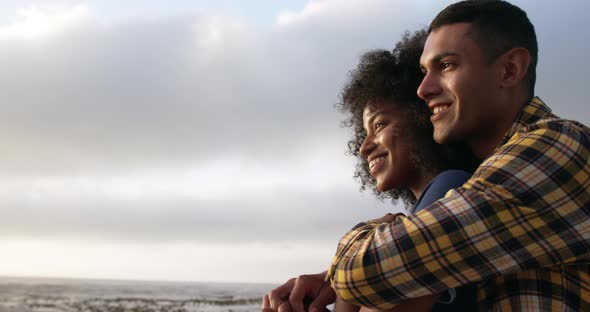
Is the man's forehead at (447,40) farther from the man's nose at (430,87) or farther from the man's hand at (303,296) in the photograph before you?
the man's hand at (303,296)

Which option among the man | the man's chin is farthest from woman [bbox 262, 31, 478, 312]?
the man

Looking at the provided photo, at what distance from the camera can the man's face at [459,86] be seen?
2.42 metres

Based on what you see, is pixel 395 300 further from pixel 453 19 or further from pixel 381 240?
pixel 453 19

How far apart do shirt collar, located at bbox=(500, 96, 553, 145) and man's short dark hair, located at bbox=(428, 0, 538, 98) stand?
0.16 m

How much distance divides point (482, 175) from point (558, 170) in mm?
217

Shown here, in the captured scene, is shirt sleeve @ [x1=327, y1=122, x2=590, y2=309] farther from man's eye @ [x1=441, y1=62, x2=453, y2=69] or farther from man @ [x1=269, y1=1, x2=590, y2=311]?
man's eye @ [x1=441, y1=62, x2=453, y2=69]

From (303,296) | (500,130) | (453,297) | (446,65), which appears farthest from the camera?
(303,296)

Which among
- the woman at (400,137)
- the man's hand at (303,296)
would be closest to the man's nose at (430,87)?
the woman at (400,137)

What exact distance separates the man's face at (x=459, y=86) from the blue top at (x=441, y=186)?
7.4 inches

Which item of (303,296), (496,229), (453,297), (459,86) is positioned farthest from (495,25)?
(303,296)

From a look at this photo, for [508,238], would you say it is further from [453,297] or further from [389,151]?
[389,151]

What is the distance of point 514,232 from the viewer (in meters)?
1.95

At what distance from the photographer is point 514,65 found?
250 centimetres

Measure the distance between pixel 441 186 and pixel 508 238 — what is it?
0.38 m
